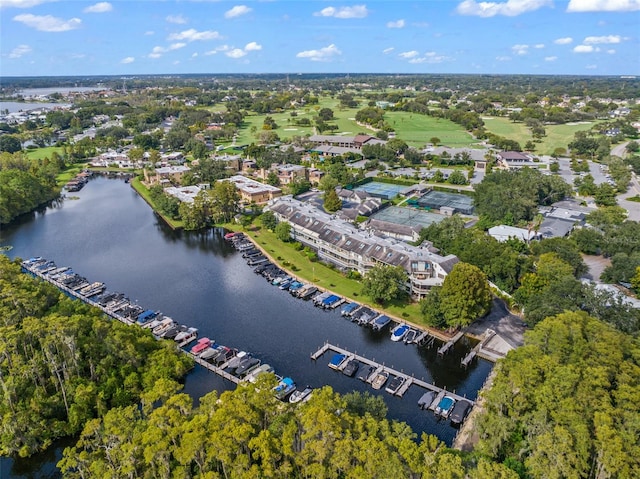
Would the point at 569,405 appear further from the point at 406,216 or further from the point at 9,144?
the point at 9,144

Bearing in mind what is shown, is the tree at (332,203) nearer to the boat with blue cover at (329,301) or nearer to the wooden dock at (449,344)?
the boat with blue cover at (329,301)

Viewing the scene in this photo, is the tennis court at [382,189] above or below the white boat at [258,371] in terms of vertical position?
above

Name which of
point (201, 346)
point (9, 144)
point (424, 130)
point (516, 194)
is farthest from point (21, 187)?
point (424, 130)

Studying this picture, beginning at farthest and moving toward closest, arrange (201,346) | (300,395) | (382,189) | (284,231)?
(382,189) < (284,231) < (201,346) < (300,395)

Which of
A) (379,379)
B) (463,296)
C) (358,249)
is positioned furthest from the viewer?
(358,249)

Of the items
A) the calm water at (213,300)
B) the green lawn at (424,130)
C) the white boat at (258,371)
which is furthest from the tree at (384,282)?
the green lawn at (424,130)

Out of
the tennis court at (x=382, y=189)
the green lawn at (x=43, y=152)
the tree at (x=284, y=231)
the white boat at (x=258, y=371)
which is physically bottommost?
the white boat at (x=258, y=371)
